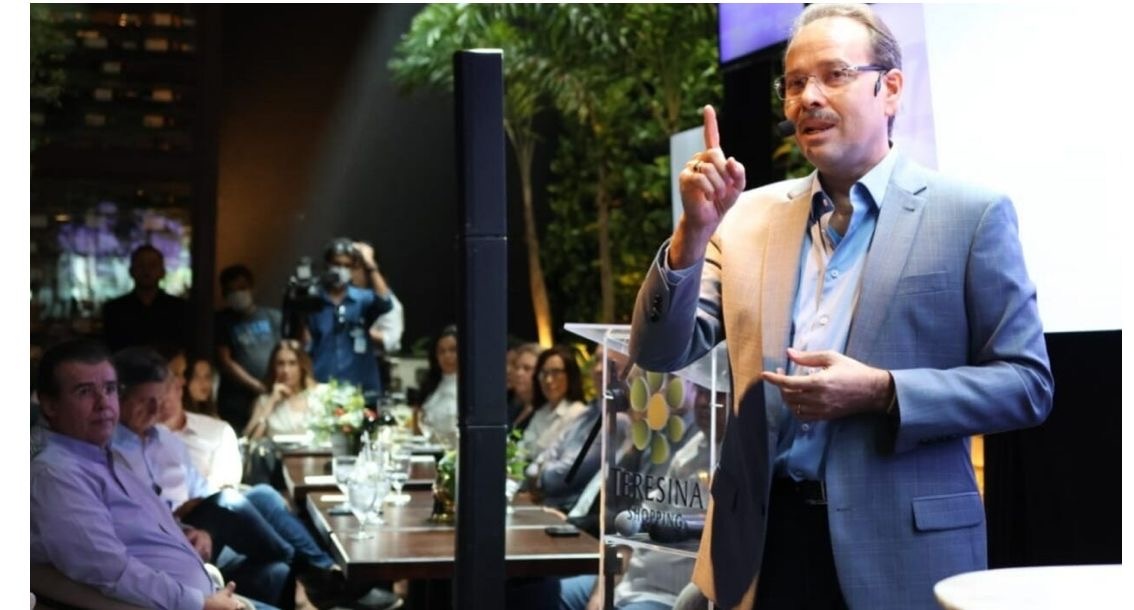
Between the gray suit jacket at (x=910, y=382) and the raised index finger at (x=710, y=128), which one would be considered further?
the raised index finger at (x=710, y=128)

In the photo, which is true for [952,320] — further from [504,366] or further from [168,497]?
[168,497]

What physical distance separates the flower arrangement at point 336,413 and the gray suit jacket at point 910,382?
3.94 metres

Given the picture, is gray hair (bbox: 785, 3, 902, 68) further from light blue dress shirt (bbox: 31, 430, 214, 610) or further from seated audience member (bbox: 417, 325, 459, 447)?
seated audience member (bbox: 417, 325, 459, 447)

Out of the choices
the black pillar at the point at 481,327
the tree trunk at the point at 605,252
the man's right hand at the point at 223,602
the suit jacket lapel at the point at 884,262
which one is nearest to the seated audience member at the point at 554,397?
the man's right hand at the point at 223,602

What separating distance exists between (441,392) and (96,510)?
4513 mm

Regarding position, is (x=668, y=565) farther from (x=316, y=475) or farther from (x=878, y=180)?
(x=316, y=475)

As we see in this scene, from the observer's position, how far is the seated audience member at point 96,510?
4.14 m

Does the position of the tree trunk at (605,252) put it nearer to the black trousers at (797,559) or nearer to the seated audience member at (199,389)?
the seated audience member at (199,389)

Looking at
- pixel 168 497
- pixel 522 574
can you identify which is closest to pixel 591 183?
pixel 168 497

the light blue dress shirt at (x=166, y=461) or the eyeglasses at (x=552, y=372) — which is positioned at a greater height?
the eyeglasses at (x=552, y=372)

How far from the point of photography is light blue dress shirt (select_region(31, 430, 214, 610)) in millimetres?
4137

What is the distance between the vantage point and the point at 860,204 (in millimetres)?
2139

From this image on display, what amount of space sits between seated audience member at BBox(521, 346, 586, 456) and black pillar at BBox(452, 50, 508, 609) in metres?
4.03
